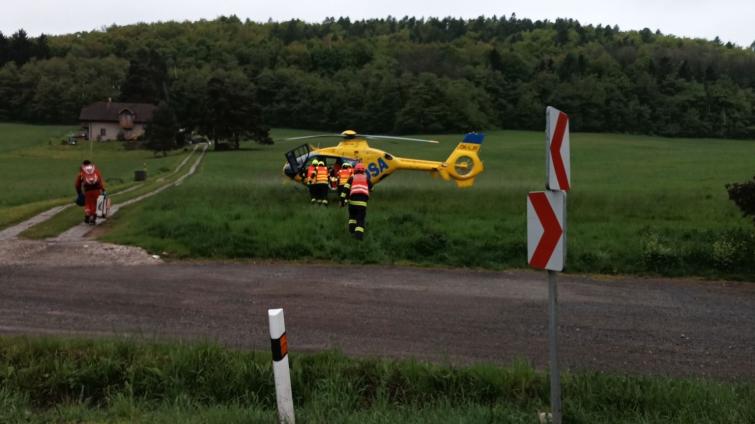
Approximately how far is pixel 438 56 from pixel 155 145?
60933 millimetres

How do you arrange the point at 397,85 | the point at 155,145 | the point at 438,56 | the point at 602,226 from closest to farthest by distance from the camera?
the point at 602,226, the point at 155,145, the point at 397,85, the point at 438,56

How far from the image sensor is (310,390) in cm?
595

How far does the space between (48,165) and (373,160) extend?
44.3 m

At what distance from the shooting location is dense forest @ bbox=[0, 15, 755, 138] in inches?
3418

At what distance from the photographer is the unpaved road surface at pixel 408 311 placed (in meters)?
7.57

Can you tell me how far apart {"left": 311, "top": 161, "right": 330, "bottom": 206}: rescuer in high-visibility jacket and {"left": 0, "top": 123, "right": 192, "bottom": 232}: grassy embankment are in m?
6.79

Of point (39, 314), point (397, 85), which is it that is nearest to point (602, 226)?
point (39, 314)

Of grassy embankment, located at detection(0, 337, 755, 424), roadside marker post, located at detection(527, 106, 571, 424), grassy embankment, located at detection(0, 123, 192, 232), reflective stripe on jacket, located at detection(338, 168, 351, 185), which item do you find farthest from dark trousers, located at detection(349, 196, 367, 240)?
roadside marker post, located at detection(527, 106, 571, 424)

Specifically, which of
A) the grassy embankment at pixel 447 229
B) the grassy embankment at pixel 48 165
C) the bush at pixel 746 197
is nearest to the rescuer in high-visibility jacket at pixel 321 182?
the grassy embankment at pixel 447 229

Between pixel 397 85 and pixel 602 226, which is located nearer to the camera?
pixel 602 226

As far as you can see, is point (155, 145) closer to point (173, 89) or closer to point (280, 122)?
point (280, 122)

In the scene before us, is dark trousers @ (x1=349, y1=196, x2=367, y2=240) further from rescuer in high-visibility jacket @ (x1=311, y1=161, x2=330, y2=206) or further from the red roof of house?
the red roof of house

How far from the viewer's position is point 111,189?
3216cm

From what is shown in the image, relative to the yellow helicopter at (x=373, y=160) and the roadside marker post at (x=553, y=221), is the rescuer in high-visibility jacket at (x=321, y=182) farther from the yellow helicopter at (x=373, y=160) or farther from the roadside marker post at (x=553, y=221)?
the roadside marker post at (x=553, y=221)
